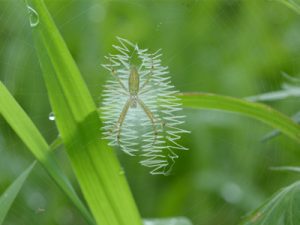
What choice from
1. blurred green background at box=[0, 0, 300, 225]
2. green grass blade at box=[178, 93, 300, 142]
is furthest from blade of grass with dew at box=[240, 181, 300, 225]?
blurred green background at box=[0, 0, 300, 225]

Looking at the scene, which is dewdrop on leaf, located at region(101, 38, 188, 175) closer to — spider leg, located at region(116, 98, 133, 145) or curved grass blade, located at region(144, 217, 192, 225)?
spider leg, located at region(116, 98, 133, 145)

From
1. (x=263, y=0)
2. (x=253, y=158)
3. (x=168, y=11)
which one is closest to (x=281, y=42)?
(x=263, y=0)

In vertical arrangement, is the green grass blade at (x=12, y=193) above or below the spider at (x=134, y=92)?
below

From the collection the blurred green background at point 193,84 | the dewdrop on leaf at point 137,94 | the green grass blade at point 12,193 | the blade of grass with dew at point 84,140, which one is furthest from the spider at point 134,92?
the blurred green background at point 193,84

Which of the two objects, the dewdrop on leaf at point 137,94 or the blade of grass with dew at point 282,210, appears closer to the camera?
the blade of grass with dew at point 282,210

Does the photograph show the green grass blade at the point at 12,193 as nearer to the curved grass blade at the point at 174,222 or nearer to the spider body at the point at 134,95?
the spider body at the point at 134,95

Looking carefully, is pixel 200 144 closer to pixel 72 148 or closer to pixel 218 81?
pixel 218 81

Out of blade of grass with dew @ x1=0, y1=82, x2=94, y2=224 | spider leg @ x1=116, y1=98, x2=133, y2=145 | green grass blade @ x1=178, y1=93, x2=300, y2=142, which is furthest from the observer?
green grass blade @ x1=178, y1=93, x2=300, y2=142
